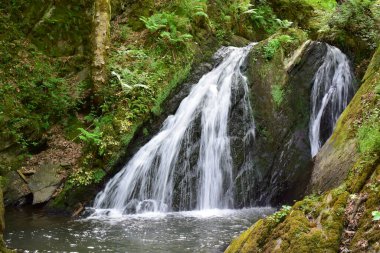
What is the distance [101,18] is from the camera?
37.4ft

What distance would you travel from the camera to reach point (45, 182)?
9.56 metres

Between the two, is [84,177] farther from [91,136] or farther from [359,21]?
[359,21]

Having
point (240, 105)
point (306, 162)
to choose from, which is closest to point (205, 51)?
point (240, 105)

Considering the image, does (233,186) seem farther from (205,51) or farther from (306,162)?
(205,51)

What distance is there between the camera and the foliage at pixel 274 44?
11289 millimetres

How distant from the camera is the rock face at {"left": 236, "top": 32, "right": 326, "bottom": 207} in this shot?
9.84 m

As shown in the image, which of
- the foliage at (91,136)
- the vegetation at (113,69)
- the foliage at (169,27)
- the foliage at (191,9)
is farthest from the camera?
the foliage at (191,9)

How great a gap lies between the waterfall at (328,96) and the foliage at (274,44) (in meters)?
1.25

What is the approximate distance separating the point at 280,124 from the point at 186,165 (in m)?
2.74

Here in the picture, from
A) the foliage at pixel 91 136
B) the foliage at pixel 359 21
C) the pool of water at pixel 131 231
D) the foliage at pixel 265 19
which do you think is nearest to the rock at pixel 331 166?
the pool of water at pixel 131 231

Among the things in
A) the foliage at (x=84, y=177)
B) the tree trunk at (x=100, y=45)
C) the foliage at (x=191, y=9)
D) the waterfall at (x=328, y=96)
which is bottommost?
the foliage at (x=84, y=177)

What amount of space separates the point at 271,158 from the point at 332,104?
7.81 ft

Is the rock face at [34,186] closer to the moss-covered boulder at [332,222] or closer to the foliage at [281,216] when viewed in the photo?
the moss-covered boulder at [332,222]

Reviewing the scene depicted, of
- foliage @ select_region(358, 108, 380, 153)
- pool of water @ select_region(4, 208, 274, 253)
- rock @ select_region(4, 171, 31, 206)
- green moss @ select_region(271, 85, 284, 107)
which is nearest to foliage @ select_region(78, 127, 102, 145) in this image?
rock @ select_region(4, 171, 31, 206)
